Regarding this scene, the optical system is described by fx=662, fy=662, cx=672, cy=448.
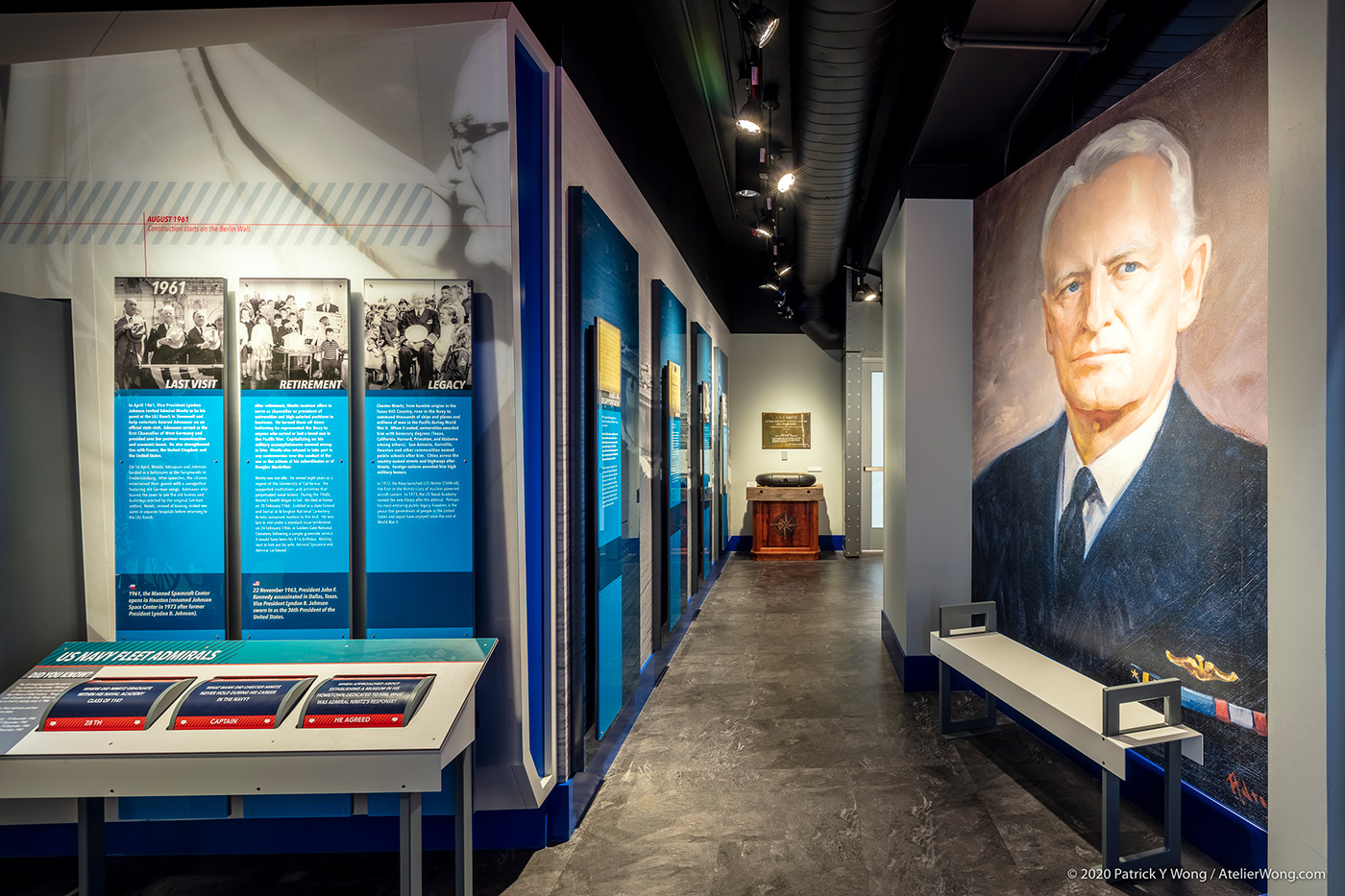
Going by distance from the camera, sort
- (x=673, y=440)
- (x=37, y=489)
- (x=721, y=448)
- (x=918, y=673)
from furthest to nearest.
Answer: (x=721, y=448) → (x=673, y=440) → (x=918, y=673) → (x=37, y=489)

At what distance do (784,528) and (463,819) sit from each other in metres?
7.32

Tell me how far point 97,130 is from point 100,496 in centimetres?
128

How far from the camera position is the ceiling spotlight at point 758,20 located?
274 cm

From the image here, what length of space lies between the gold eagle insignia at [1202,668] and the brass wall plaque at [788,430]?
7.44 m

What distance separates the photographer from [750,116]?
3.56 meters

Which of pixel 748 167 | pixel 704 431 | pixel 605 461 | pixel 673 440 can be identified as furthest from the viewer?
pixel 704 431

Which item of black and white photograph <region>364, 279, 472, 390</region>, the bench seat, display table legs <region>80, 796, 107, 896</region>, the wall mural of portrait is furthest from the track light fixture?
display table legs <region>80, 796, 107, 896</region>

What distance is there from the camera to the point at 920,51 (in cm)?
370

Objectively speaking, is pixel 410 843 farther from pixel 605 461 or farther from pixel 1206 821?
pixel 1206 821

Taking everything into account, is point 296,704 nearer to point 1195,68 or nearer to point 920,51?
point 1195,68

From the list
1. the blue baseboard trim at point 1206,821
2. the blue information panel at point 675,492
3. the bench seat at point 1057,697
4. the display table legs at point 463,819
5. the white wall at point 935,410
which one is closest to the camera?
the display table legs at point 463,819

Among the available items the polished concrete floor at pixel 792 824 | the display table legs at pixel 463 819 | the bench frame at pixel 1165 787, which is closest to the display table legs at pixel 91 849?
the polished concrete floor at pixel 792 824

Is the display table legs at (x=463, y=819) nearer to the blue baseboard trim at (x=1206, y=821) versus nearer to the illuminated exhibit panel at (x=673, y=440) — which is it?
the blue baseboard trim at (x=1206, y=821)

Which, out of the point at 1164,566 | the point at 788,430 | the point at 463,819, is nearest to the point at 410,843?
the point at 463,819
